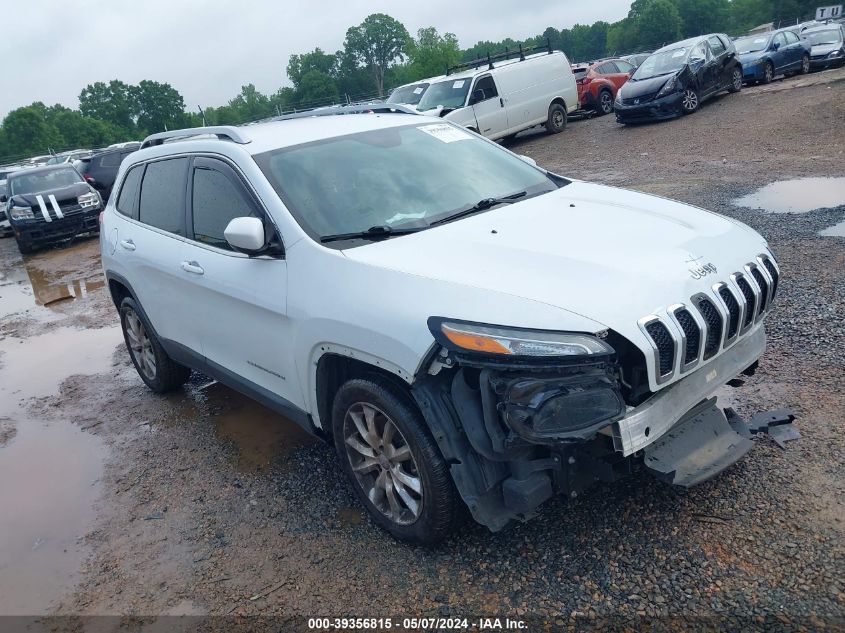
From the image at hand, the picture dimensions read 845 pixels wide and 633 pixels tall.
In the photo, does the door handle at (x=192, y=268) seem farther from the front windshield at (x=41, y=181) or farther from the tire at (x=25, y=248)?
the front windshield at (x=41, y=181)

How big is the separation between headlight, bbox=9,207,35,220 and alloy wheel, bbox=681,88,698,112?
47.5 ft

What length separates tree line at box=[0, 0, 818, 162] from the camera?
8081 centimetres

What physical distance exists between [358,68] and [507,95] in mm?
95779

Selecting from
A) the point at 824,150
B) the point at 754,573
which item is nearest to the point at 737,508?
the point at 754,573

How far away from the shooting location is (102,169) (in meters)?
18.2

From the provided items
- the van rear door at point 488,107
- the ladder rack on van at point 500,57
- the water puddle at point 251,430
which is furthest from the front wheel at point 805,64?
the water puddle at point 251,430

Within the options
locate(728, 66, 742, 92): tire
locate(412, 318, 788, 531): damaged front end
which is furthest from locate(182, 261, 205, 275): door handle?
locate(728, 66, 742, 92): tire

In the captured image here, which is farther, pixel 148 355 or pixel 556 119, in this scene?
pixel 556 119

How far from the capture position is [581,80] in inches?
854

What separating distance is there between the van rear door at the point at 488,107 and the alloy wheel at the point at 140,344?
12.0 m

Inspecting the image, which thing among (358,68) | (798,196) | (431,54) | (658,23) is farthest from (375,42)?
(798,196)

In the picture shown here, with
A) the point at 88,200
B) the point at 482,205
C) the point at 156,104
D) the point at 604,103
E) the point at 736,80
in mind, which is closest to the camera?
the point at 482,205

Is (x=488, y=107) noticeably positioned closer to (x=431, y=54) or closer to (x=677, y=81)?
(x=677, y=81)

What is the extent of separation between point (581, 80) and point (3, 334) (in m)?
18.0
